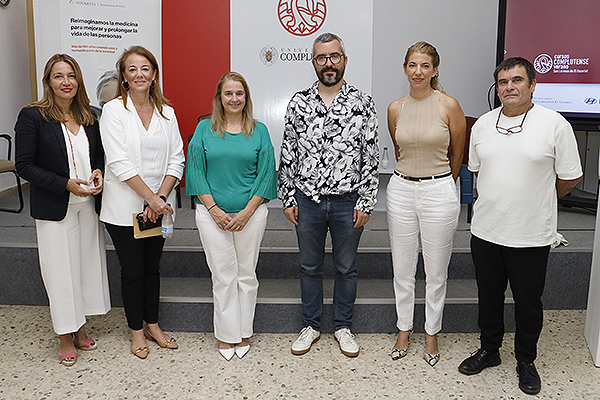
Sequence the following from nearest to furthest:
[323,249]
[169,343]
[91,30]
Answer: [323,249] → [169,343] → [91,30]

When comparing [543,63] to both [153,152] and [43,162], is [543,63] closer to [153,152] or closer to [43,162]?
[153,152]

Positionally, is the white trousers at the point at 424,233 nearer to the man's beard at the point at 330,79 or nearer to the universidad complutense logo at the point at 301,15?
the man's beard at the point at 330,79

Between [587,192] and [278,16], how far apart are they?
10.8ft

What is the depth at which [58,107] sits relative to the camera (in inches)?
103

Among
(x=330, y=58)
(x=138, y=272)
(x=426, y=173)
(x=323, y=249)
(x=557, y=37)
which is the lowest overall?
(x=138, y=272)

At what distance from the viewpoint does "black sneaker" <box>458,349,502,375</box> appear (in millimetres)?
2646

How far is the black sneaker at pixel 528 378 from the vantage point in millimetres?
2475

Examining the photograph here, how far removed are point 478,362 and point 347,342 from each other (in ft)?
2.27

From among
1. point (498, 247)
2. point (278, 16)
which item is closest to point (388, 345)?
point (498, 247)

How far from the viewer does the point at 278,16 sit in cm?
494

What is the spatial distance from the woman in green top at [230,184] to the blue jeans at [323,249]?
0.24m

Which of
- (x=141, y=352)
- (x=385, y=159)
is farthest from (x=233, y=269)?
(x=385, y=159)

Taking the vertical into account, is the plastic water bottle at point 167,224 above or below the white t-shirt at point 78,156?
below

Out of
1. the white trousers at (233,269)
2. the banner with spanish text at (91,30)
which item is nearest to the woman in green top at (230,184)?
the white trousers at (233,269)
